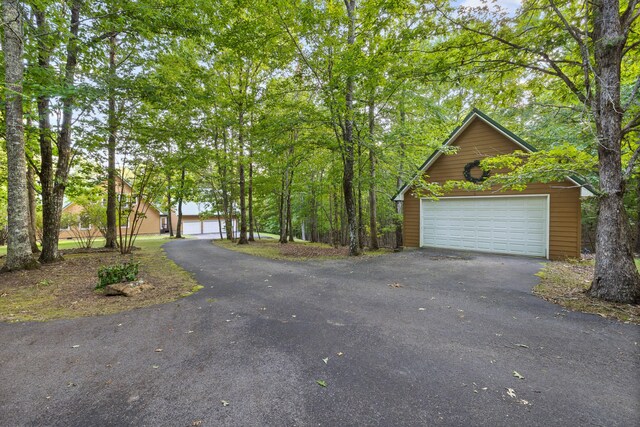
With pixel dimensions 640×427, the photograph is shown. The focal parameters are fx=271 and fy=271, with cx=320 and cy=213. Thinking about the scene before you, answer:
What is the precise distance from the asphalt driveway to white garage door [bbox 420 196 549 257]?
634cm

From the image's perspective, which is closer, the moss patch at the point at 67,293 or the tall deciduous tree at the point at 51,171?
the moss patch at the point at 67,293

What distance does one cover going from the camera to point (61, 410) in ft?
7.24

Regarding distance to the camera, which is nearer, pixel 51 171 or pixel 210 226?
pixel 51 171

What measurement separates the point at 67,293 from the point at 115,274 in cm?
85

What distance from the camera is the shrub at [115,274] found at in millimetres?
5418

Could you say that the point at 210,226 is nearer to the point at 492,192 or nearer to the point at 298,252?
the point at 298,252

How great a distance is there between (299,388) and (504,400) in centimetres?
178

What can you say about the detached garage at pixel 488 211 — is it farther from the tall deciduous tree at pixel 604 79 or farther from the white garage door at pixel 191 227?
the white garage door at pixel 191 227

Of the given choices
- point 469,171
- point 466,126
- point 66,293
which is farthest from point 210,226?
point 466,126

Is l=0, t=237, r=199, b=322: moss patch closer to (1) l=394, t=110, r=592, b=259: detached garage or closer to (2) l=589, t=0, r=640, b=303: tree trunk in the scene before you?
(2) l=589, t=0, r=640, b=303: tree trunk

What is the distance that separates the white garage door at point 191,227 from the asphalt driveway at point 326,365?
32.3 meters

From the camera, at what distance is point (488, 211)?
1091 centimetres

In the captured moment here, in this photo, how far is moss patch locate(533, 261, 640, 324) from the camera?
4.20 meters

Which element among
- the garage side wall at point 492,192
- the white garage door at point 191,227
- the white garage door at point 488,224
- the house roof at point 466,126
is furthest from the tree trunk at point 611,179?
the white garage door at point 191,227
